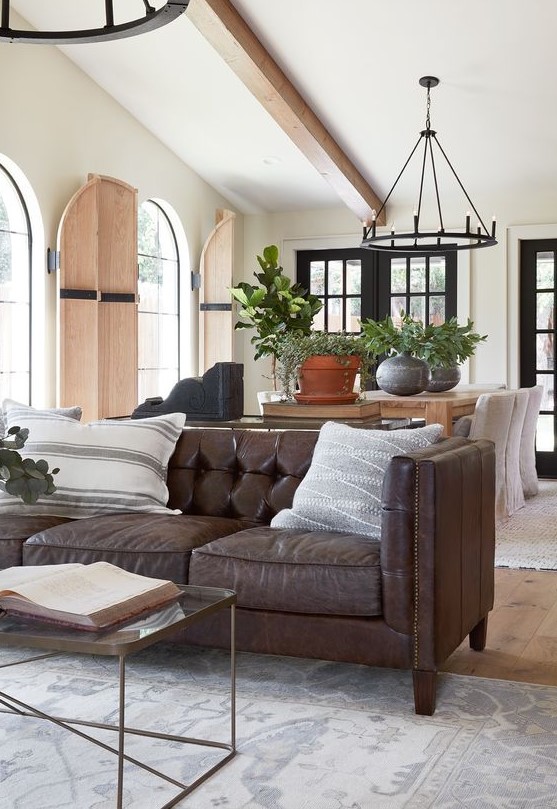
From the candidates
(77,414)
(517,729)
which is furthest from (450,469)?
(77,414)

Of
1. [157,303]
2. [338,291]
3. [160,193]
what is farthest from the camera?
[338,291]

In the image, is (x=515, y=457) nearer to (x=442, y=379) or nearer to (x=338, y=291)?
(x=442, y=379)

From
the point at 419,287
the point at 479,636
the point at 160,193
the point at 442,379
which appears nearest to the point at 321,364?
the point at 479,636

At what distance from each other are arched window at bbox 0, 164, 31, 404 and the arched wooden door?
0.23 meters

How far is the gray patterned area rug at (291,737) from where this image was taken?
2188mm

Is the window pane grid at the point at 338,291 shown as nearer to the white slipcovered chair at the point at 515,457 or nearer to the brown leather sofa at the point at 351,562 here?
the white slipcovered chair at the point at 515,457

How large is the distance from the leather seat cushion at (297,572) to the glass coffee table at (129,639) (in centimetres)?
46

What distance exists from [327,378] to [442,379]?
2.72 m

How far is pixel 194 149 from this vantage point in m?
7.50

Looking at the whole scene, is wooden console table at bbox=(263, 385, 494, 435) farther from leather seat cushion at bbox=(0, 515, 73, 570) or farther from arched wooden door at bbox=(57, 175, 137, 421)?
leather seat cushion at bbox=(0, 515, 73, 570)

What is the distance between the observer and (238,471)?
12.5 feet

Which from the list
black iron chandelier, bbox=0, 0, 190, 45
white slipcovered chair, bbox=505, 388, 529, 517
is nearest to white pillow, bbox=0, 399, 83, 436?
black iron chandelier, bbox=0, 0, 190, 45

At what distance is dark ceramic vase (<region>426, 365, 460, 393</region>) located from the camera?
6.82 meters

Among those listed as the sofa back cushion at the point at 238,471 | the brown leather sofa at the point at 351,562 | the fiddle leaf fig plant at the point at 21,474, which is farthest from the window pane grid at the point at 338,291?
the fiddle leaf fig plant at the point at 21,474
